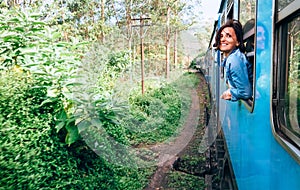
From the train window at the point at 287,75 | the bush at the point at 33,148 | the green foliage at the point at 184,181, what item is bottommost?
the green foliage at the point at 184,181

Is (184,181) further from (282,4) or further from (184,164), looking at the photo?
(282,4)

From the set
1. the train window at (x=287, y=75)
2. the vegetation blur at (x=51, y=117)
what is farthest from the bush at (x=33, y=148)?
the train window at (x=287, y=75)

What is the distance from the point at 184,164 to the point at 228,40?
3823mm

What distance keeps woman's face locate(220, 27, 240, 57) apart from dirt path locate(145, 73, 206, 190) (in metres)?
2.99

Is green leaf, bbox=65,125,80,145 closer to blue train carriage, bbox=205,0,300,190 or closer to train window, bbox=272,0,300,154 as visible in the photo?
blue train carriage, bbox=205,0,300,190

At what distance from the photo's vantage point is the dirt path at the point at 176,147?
4.72 metres

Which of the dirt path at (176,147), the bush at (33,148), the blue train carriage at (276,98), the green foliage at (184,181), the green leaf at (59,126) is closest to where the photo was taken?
the blue train carriage at (276,98)

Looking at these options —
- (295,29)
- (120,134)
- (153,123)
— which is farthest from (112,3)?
(295,29)

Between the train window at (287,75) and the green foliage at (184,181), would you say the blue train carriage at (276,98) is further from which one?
the green foliage at (184,181)

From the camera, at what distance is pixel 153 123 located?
25.2 ft

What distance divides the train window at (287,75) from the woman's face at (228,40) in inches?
26.7

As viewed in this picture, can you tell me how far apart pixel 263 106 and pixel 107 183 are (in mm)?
2038

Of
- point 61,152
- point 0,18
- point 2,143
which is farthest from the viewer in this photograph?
point 0,18

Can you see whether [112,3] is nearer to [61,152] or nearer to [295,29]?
[61,152]
